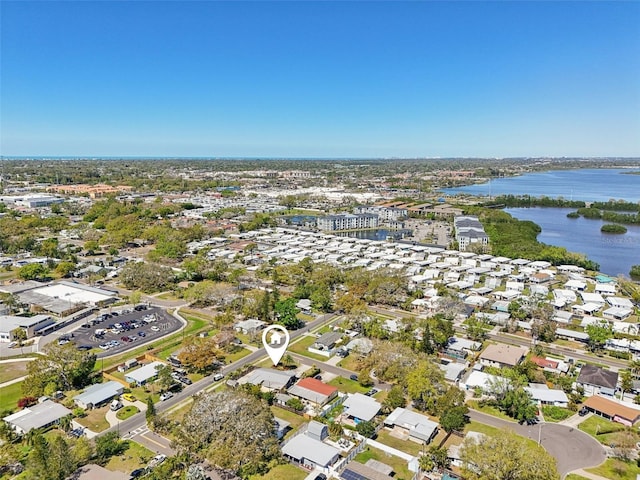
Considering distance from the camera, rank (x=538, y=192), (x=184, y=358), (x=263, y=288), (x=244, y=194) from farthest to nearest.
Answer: (x=538, y=192) < (x=244, y=194) < (x=263, y=288) < (x=184, y=358)

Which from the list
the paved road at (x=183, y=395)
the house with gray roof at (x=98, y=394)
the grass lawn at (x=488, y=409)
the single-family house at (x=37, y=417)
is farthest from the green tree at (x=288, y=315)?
the single-family house at (x=37, y=417)

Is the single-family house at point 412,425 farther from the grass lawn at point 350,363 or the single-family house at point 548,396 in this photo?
the single-family house at point 548,396

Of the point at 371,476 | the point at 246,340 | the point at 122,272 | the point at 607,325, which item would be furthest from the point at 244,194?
the point at 371,476

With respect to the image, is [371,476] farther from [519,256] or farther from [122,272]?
[519,256]

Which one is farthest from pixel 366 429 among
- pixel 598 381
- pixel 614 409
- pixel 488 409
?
pixel 598 381

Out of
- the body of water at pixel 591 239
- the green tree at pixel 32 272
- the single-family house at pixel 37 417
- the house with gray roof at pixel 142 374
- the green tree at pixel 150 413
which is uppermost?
the green tree at pixel 32 272

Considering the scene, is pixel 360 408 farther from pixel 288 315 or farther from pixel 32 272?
pixel 32 272

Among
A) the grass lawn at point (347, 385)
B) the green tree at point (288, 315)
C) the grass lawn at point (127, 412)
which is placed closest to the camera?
the grass lawn at point (127, 412)
